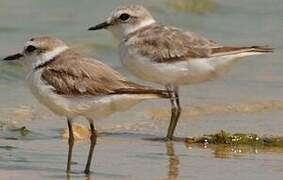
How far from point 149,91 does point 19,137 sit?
2.21 metres

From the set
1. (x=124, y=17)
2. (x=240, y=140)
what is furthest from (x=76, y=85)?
(x=124, y=17)

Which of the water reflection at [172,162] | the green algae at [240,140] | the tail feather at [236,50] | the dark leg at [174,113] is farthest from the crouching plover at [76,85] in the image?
the tail feather at [236,50]

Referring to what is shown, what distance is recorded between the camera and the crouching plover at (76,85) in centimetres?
738

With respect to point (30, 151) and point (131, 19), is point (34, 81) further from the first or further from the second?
point (131, 19)

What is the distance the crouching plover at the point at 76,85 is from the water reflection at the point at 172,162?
63 centimetres

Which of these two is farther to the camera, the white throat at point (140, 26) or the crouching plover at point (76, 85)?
the white throat at point (140, 26)

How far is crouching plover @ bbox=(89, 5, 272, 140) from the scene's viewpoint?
968 centimetres

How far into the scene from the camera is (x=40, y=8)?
1447 centimetres

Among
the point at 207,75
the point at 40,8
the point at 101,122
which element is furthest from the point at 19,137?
the point at 40,8

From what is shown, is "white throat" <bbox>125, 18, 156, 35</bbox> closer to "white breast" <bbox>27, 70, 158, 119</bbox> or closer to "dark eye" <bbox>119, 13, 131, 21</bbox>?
"dark eye" <bbox>119, 13, 131, 21</bbox>

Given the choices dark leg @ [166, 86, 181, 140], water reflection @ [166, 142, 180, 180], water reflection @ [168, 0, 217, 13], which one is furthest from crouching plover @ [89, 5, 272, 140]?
water reflection @ [168, 0, 217, 13]

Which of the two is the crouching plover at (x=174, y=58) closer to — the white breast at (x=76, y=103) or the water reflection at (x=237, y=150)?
the water reflection at (x=237, y=150)

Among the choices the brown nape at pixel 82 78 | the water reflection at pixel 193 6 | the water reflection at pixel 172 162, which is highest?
the water reflection at pixel 193 6

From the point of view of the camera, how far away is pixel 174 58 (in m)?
9.83
